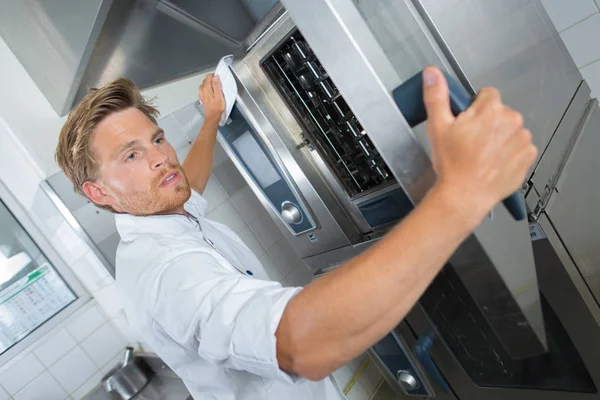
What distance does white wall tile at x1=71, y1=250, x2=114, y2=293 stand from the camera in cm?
150

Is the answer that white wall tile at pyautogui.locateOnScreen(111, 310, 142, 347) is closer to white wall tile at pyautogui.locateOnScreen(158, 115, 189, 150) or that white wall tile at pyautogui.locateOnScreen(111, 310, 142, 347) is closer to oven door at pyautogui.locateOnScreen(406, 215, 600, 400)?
white wall tile at pyautogui.locateOnScreen(158, 115, 189, 150)

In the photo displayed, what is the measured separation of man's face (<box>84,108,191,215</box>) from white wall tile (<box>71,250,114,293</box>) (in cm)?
71

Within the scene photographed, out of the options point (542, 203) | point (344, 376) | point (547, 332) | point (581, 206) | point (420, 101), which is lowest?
point (344, 376)

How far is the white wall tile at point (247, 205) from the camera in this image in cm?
159

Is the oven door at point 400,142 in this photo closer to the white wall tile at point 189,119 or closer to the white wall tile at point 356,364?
the white wall tile at point 189,119

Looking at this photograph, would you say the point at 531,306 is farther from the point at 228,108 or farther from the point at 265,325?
the point at 228,108

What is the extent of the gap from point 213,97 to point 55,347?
51.4 inches

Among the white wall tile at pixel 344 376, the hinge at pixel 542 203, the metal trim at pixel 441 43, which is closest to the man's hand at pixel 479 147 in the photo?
the metal trim at pixel 441 43

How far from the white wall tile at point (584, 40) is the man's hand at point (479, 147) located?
1226mm

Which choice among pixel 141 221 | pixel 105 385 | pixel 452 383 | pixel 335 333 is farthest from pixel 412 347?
pixel 105 385

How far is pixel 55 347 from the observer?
1.56 meters

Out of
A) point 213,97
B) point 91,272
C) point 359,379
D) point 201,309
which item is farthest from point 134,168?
point 359,379

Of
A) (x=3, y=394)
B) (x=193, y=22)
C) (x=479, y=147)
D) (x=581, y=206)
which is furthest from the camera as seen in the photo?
(x=3, y=394)

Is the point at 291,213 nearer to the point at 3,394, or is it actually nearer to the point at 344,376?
the point at 344,376
